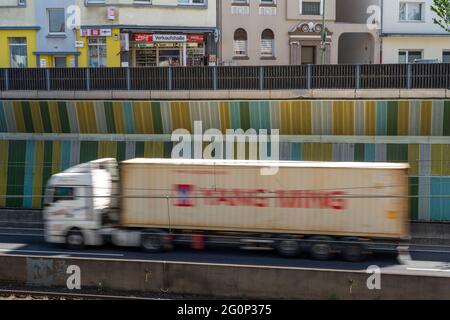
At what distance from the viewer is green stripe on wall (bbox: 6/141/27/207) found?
1163 inches

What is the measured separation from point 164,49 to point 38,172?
1354cm

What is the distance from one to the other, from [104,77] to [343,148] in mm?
12407

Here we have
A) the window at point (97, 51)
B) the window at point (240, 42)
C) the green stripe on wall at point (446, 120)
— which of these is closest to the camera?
the green stripe on wall at point (446, 120)

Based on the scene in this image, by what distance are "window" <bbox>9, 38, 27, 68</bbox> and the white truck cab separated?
18.9 meters

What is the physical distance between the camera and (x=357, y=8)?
4547cm

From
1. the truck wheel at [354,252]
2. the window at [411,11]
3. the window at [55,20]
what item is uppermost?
the window at [411,11]

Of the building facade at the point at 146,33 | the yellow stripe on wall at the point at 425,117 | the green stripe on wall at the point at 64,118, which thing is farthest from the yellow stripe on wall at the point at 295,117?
the building facade at the point at 146,33

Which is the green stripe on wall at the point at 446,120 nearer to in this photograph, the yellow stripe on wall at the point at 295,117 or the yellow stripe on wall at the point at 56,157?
the yellow stripe on wall at the point at 295,117

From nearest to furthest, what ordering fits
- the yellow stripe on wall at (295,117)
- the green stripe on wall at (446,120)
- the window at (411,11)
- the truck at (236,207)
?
1. the truck at (236,207)
2. the green stripe on wall at (446,120)
3. the yellow stripe on wall at (295,117)
4. the window at (411,11)

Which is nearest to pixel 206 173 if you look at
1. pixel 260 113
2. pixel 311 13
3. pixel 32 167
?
pixel 260 113

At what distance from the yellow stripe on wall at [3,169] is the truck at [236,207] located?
743cm

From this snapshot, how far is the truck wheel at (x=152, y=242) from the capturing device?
22.1 metres

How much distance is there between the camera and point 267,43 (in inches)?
1642
